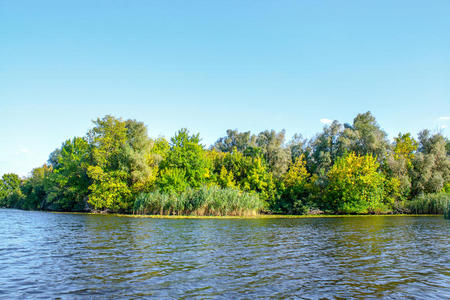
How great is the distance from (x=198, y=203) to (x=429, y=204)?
136 feet

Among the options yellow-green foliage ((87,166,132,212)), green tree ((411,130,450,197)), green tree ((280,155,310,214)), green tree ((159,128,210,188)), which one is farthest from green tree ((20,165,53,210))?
green tree ((411,130,450,197))

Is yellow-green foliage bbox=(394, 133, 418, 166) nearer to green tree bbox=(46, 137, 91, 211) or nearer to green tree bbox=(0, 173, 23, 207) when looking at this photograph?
green tree bbox=(46, 137, 91, 211)

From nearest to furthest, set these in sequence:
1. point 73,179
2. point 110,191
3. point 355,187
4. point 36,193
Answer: point 110,191 < point 355,187 < point 73,179 < point 36,193

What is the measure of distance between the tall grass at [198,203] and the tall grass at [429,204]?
32.0 m

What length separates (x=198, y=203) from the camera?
153 feet

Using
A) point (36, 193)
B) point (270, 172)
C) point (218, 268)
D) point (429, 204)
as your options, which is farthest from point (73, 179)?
point (429, 204)

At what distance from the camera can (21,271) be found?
12477 millimetres

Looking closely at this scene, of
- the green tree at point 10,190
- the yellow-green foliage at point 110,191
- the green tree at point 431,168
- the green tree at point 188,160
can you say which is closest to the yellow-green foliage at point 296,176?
the green tree at point 188,160

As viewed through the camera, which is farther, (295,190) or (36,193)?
(36,193)

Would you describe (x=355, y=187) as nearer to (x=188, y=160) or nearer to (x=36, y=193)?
(x=188, y=160)

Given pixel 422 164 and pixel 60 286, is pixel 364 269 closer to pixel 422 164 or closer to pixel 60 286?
pixel 60 286

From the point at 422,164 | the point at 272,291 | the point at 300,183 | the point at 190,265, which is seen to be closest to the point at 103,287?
the point at 190,265

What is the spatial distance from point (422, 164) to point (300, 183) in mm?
24541

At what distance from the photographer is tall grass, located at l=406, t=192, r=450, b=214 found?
56.5m
